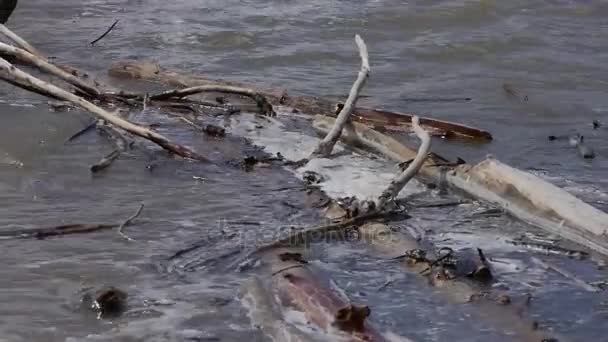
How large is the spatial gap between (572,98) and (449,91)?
3.47 feet

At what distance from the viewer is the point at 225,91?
24.2 ft

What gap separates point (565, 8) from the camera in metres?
13.3

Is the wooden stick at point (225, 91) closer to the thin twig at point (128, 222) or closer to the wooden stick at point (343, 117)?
the wooden stick at point (343, 117)

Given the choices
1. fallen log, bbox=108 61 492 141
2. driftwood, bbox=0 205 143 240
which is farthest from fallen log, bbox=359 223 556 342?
fallen log, bbox=108 61 492 141

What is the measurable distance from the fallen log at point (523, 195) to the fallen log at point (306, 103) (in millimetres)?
887

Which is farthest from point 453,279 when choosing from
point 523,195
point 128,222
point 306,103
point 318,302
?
point 306,103

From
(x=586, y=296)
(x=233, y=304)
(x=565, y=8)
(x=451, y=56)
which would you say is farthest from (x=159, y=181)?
(x=565, y=8)

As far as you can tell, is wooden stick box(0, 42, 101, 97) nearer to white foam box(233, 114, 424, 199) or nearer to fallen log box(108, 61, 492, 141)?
white foam box(233, 114, 424, 199)

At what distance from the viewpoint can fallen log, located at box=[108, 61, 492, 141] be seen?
764 centimetres

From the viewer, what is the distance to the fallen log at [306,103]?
764 cm

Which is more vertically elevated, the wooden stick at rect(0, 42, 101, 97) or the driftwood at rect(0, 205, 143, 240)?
the wooden stick at rect(0, 42, 101, 97)

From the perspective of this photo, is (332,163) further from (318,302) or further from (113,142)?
(318,302)

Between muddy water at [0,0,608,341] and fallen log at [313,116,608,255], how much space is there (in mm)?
123

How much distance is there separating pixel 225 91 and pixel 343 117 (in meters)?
1.06
